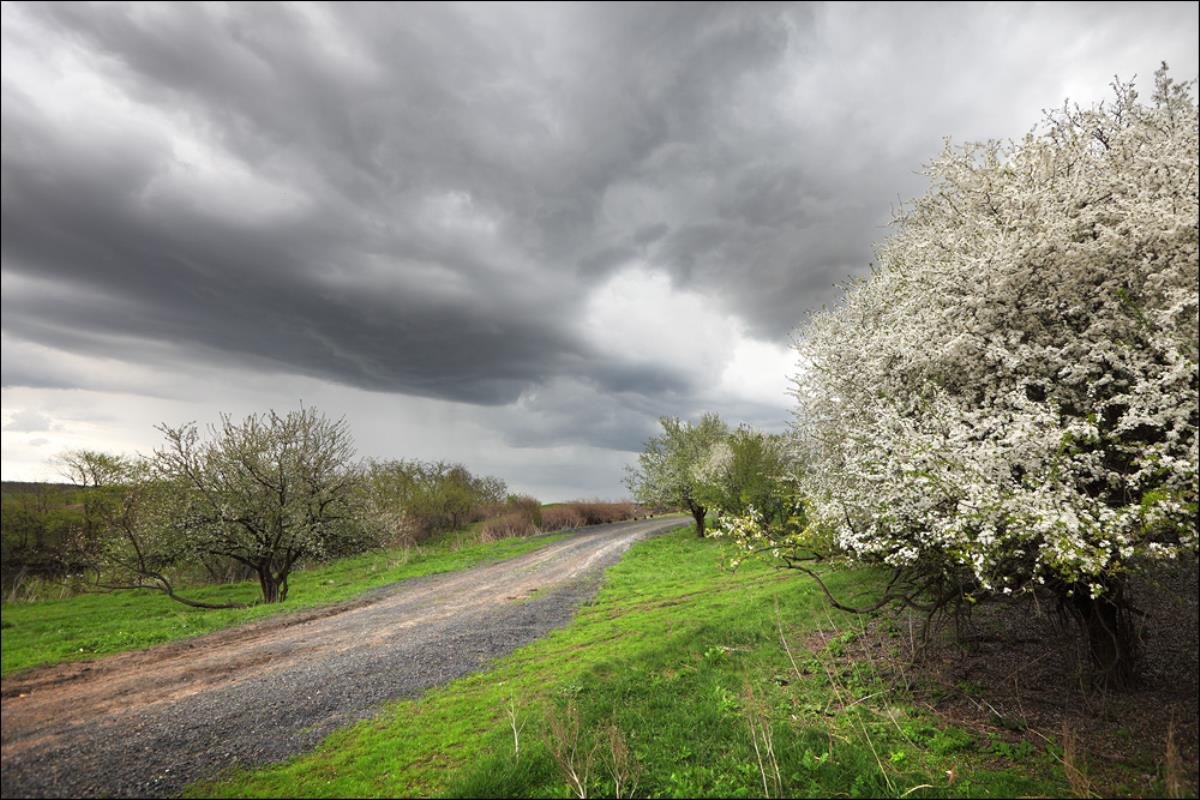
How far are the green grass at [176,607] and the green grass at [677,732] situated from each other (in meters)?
3.00

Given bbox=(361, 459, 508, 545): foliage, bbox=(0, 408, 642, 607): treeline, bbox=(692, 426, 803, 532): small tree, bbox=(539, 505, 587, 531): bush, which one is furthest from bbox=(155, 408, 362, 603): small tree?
bbox=(539, 505, 587, 531): bush

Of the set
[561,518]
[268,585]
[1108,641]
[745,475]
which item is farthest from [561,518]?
[1108,641]

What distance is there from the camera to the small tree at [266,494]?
79.8 feet

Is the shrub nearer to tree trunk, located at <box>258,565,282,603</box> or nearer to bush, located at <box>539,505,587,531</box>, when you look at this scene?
tree trunk, located at <box>258,565,282,603</box>

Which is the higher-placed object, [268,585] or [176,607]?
[176,607]

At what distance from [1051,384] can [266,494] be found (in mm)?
28787

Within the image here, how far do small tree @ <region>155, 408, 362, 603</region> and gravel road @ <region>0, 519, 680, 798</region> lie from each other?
15.6 ft

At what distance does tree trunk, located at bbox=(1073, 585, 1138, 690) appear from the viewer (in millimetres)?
9906

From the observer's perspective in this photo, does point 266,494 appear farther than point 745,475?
No

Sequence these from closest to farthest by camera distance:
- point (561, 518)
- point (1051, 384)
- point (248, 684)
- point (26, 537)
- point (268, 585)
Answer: point (26, 537)
point (1051, 384)
point (248, 684)
point (268, 585)
point (561, 518)

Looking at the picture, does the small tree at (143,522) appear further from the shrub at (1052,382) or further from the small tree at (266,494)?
the shrub at (1052,382)

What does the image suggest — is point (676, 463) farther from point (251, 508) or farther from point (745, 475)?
point (251, 508)

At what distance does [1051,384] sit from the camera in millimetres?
8922

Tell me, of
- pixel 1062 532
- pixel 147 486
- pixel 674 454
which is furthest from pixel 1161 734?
pixel 674 454
